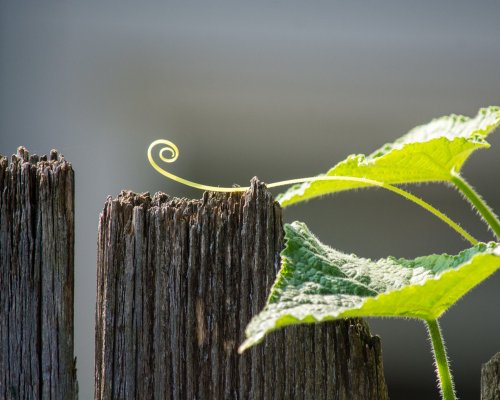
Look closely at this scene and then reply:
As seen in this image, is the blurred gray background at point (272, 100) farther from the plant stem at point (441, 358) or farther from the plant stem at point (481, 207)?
the plant stem at point (441, 358)

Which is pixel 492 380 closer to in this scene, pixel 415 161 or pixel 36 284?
pixel 415 161

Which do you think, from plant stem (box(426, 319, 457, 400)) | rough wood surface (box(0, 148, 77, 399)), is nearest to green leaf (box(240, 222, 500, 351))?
plant stem (box(426, 319, 457, 400))

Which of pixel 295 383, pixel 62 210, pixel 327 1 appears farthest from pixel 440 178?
pixel 327 1

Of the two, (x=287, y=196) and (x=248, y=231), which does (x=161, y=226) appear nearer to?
(x=248, y=231)

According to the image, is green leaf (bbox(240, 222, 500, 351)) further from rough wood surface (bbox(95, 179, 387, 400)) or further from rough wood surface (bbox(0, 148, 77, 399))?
rough wood surface (bbox(0, 148, 77, 399))

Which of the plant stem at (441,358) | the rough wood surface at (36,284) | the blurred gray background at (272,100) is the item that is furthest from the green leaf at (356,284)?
the blurred gray background at (272,100)

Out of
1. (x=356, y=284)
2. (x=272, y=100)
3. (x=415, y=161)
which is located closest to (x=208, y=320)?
(x=356, y=284)
